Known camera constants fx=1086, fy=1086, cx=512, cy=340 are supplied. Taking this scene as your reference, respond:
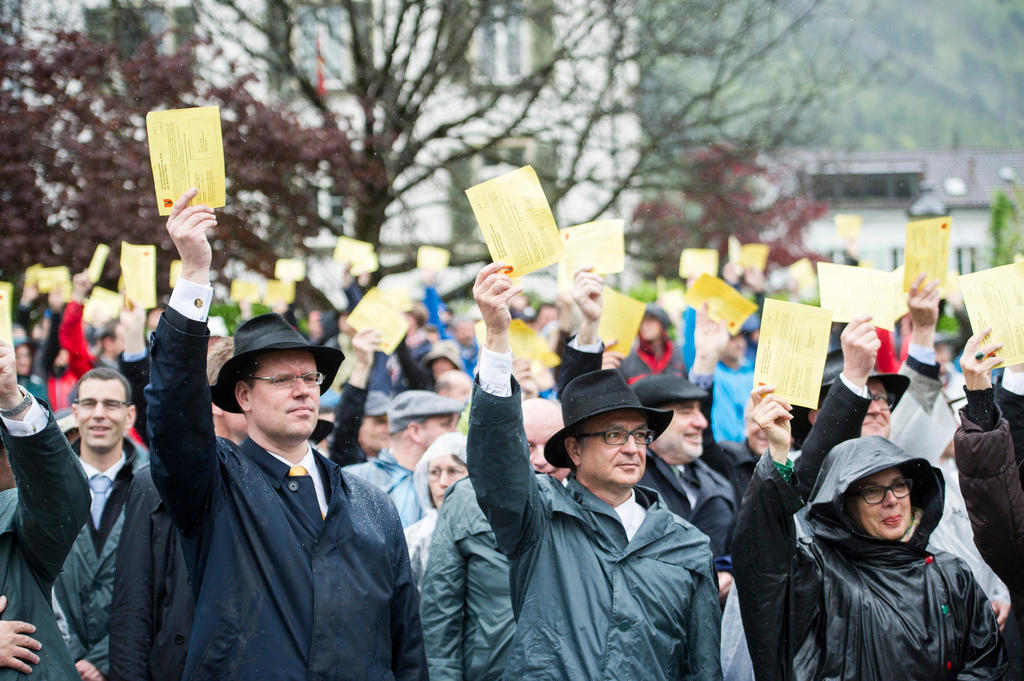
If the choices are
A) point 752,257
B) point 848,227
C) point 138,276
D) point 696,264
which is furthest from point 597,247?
point 752,257

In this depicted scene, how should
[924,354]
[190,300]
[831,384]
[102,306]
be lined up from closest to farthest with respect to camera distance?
[190,300]
[924,354]
[831,384]
[102,306]

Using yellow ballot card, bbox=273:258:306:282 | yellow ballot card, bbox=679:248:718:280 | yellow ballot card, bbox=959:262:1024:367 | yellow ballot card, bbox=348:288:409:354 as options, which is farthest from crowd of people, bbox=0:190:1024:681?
yellow ballot card, bbox=273:258:306:282

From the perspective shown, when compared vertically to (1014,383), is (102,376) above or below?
above

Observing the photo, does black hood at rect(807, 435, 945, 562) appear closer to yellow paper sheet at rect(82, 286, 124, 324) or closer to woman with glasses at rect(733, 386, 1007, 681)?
woman with glasses at rect(733, 386, 1007, 681)

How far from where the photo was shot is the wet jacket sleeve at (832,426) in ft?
A: 14.4

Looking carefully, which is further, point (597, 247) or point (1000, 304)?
point (597, 247)

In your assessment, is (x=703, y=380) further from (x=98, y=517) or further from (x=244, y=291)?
(x=244, y=291)

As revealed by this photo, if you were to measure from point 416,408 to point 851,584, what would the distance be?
9.14 feet

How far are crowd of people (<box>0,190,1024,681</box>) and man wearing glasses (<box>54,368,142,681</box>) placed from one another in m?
0.01

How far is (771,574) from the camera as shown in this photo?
13.0ft

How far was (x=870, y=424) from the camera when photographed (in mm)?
5105

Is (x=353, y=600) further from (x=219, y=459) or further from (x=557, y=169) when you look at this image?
(x=557, y=169)

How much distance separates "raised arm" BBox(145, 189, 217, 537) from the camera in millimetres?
3201

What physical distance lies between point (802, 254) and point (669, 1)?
682cm
